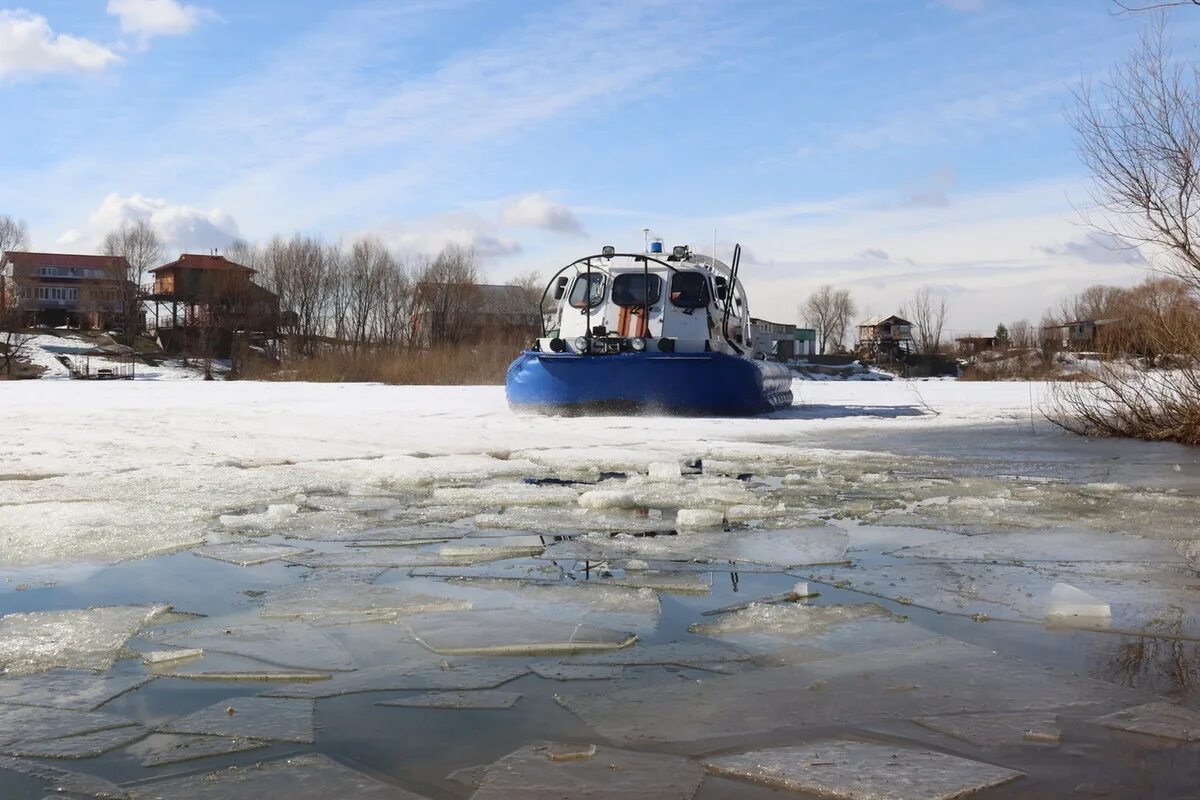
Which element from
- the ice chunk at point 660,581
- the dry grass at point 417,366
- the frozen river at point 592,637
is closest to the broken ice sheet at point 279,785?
the frozen river at point 592,637

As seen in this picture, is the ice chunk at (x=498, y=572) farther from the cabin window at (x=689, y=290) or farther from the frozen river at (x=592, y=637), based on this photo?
the cabin window at (x=689, y=290)

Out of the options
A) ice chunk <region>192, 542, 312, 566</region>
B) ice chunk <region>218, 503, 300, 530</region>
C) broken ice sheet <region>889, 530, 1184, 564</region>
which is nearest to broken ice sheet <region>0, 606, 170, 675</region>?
ice chunk <region>192, 542, 312, 566</region>

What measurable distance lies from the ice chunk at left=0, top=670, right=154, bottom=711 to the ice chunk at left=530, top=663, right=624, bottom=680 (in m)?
0.87

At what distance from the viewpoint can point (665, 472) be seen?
6.29 meters

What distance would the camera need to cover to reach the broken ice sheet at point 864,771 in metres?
1.76

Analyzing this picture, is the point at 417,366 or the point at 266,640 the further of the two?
the point at 417,366

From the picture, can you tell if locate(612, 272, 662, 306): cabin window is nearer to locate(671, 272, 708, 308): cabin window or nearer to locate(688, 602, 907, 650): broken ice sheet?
locate(671, 272, 708, 308): cabin window

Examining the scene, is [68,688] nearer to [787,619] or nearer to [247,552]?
[247,552]

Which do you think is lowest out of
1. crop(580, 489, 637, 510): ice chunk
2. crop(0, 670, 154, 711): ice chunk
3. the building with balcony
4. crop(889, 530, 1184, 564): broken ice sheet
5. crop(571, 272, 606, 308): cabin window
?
crop(0, 670, 154, 711): ice chunk

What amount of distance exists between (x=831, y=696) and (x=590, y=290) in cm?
1149

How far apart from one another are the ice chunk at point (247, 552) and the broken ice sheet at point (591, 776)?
6.74 ft

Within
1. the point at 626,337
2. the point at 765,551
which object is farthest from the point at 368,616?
the point at 626,337

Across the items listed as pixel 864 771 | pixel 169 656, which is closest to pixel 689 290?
pixel 169 656

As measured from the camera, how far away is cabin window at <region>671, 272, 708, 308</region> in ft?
44.7
